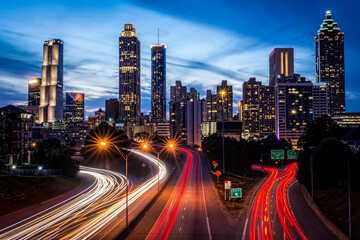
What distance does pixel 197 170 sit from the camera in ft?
255

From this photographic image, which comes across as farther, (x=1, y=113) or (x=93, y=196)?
(x=1, y=113)

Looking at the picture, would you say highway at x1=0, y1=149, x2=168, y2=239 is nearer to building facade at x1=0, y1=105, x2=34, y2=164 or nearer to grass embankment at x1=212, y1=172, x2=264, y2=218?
grass embankment at x1=212, y1=172, x2=264, y2=218

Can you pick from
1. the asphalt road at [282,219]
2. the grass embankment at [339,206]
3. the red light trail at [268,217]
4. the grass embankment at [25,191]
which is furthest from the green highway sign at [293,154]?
the grass embankment at [25,191]

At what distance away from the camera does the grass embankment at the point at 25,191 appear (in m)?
36.5

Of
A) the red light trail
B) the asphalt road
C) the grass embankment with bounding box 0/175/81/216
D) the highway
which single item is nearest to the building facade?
the grass embankment with bounding box 0/175/81/216

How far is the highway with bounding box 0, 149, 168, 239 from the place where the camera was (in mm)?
27009

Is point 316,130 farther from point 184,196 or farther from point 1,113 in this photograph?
point 1,113

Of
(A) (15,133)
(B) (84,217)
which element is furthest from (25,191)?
(A) (15,133)

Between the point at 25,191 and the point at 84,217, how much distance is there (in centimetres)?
1434

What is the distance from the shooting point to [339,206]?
35.7 meters

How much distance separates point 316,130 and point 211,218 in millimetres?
64732

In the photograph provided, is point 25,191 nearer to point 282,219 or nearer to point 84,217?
point 84,217

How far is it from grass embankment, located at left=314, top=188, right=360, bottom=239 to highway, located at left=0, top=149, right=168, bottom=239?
23.8 m

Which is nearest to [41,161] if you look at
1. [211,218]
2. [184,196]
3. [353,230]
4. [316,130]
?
[184,196]
